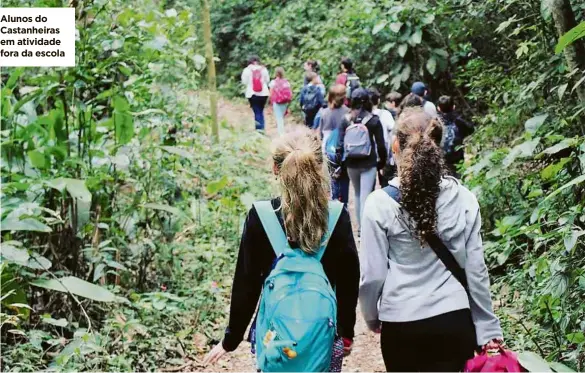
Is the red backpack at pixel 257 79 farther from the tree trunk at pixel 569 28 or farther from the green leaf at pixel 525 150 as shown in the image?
the tree trunk at pixel 569 28

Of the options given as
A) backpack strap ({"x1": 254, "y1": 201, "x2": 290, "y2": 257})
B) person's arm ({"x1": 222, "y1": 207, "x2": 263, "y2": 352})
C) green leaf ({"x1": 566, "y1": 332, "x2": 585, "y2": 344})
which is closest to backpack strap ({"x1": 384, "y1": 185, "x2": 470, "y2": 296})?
backpack strap ({"x1": 254, "y1": 201, "x2": 290, "y2": 257})

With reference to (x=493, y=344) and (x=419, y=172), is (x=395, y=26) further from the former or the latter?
(x=493, y=344)

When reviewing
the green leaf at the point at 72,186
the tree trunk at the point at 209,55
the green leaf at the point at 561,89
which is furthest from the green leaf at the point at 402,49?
the green leaf at the point at 72,186

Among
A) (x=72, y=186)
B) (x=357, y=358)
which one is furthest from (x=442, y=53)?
(x=72, y=186)

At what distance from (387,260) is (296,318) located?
518 millimetres

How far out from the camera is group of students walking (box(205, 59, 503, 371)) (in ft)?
9.70

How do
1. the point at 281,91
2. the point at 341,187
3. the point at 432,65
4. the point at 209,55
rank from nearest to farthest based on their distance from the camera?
the point at 341,187
the point at 209,55
the point at 432,65
the point at 281,91

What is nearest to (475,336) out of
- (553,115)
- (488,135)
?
(553,115)

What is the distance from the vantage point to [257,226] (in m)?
3.09

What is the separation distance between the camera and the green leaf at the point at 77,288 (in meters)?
5.19

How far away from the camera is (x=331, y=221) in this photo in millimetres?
3045

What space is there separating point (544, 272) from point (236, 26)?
20.6 metres

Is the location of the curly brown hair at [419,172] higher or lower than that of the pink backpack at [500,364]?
higher
